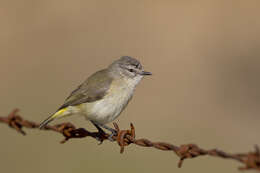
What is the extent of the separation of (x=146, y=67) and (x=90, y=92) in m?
8.85

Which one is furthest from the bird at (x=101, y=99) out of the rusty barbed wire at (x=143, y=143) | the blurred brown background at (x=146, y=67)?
the blurred brown background at (x=146, y=67)

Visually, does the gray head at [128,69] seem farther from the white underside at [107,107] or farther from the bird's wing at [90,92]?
the white underside at [107,107]

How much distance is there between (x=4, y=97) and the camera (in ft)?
44.4

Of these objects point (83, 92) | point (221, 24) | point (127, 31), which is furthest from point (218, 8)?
point (83, 92)

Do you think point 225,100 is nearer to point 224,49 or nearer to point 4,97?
point 224,49

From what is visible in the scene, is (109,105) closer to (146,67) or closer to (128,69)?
(128,69)

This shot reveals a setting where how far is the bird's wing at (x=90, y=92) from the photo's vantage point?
660cm

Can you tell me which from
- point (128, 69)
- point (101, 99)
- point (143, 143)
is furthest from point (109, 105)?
point (143, 143)

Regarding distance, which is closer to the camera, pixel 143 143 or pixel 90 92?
pixel 143 143

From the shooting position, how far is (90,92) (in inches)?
265

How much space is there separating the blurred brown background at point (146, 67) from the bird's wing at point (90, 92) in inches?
152

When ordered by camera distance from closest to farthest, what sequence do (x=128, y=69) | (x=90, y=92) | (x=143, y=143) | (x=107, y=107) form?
(x=143, y=143) < (x=107, y=107) < (x=90, y=92) < (x=128, y=69)

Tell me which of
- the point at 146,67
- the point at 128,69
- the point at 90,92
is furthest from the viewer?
the point at 146,67

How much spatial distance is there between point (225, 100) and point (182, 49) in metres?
2.77
